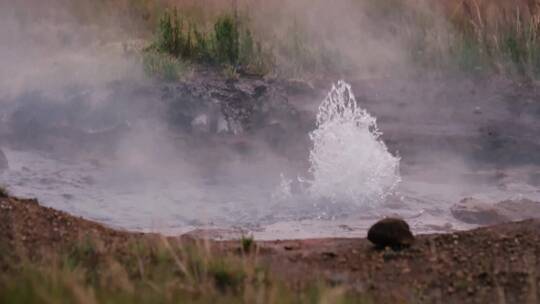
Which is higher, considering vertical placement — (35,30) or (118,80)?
(35,30)

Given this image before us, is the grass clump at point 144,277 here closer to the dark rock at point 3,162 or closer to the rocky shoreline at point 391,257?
the rocky shoreline at point 391,257

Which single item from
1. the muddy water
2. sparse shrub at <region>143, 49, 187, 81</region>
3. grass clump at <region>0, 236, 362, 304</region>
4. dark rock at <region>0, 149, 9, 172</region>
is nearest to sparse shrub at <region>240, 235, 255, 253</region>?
grass clump at <region>0, 236, 362, 304</region>

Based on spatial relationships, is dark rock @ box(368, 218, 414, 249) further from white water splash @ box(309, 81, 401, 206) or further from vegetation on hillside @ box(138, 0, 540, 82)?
vegetation on hillside @ box(138, 0, 540, 82)

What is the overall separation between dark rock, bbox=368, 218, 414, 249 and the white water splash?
3112mm

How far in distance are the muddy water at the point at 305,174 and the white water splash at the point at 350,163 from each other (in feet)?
0.47

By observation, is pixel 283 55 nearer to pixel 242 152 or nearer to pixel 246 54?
pixel 246 54

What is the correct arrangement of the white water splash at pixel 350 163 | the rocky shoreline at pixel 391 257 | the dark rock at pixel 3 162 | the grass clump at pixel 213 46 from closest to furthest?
the rocky shoreline at pixel 391 257
the white water splash at pixel 350 163
the dark rock at pixel 3 162
the grass clump at pixel 213 46

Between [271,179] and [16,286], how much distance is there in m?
6.92

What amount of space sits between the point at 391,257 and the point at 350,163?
410 cm

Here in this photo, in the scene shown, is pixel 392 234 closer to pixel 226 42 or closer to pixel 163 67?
pixel 163 67

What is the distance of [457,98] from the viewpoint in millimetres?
13609

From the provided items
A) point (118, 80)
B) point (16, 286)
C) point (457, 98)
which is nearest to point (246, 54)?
point (118, 80)

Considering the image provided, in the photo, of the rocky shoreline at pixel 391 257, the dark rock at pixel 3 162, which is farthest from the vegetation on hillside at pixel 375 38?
the rocky shoreline at pixel 391 257

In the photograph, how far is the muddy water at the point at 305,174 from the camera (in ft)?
32.0
